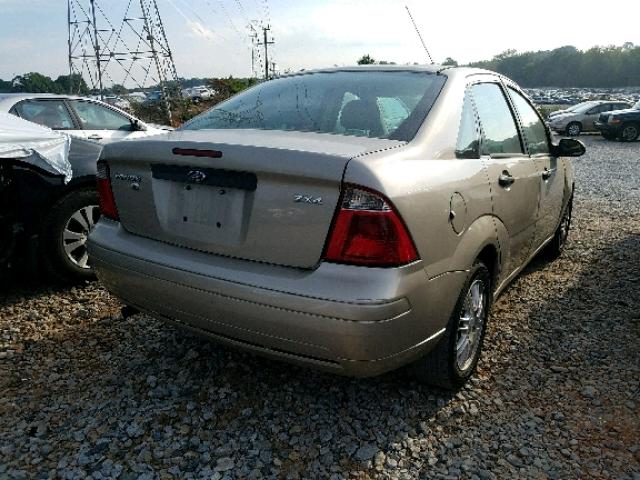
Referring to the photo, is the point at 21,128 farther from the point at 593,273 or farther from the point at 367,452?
the point at 593,273

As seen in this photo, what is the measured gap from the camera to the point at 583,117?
22109mm

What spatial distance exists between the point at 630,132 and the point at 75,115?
19.5 meters

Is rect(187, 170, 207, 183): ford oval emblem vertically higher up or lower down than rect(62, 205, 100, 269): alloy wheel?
higher up

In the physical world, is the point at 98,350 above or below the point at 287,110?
below

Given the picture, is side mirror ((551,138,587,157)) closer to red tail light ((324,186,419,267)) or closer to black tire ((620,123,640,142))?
red tail light ((324,186,419,267))

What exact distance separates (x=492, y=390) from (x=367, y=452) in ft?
2.94

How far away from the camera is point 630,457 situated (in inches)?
91.5

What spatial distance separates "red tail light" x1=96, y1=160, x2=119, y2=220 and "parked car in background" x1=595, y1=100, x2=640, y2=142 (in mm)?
20991

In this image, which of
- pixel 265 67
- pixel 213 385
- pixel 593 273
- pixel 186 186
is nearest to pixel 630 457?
pixel 213 385

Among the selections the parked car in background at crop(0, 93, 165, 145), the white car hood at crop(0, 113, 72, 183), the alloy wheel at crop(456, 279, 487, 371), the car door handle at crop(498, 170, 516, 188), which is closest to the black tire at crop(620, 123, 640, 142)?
the parked car in background at crop(0, 93, 165, 145)

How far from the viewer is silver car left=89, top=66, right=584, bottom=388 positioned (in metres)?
2.02

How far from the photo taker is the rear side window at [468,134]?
2611 mm

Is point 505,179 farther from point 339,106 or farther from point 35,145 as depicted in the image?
point 35,145

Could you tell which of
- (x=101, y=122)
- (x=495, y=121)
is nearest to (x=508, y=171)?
(x=495, y=121)
